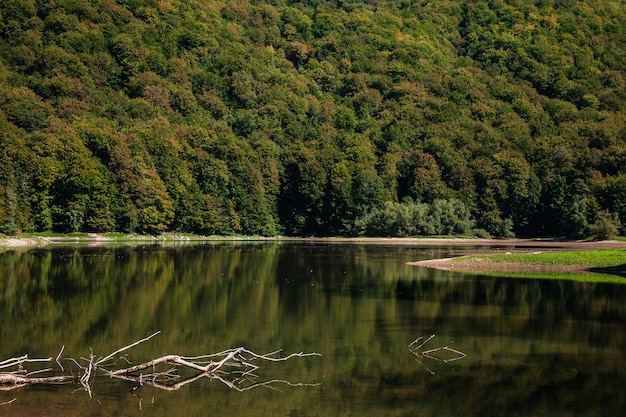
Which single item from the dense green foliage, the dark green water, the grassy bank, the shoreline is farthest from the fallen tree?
the dense green foliage

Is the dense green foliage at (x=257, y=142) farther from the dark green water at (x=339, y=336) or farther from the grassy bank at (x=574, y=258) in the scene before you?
the dark green water at (x=339, y=336)

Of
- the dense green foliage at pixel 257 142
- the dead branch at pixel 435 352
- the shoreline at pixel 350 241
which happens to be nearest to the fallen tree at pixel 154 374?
the dead branch at pixel 435 352

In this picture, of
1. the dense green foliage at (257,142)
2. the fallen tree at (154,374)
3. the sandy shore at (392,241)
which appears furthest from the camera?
the dense green foliage at (257,142)

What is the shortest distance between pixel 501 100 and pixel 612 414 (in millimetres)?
183223

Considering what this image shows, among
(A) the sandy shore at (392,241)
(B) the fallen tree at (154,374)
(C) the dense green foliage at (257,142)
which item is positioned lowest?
(A) the sandy shore at (392,241)

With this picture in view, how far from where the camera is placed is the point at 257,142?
155625 millimetres

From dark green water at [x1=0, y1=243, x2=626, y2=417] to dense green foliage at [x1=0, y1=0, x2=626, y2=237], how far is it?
6196cm

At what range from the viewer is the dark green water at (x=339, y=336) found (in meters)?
17.0

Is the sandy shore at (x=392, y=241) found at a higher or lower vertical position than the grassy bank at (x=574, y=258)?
lower

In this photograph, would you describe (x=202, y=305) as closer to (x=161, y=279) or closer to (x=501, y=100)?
(x=161, y=279)

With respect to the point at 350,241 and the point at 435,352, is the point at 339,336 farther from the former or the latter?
the point at 350,241

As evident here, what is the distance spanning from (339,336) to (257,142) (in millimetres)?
131913

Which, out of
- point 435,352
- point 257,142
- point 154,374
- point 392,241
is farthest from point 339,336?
point 257,142

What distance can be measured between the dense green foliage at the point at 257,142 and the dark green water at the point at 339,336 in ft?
203
